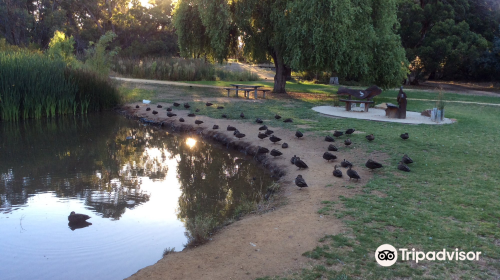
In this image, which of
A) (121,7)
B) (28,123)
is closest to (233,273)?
(28,123)

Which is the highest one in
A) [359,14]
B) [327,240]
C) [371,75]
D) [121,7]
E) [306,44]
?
[121,7]

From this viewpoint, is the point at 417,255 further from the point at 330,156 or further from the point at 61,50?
the point at 61,50

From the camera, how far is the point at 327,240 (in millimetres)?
4988

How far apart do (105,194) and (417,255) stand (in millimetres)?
5622

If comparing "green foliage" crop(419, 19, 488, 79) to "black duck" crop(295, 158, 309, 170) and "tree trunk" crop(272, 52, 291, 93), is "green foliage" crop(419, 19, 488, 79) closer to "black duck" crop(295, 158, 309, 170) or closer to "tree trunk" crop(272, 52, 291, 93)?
"tree trunk" crop(272, 52, 291, 93)

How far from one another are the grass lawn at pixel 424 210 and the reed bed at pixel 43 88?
34.3 feet

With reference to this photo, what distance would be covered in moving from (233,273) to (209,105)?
1317cm

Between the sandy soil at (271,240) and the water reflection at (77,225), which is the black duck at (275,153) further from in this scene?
→ the water reflection at (77,225)

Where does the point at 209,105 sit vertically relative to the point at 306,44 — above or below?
below

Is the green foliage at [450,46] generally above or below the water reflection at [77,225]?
above

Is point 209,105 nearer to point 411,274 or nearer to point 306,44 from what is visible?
point 306,44

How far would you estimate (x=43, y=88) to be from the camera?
15289 mm

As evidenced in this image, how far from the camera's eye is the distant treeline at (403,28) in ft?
101

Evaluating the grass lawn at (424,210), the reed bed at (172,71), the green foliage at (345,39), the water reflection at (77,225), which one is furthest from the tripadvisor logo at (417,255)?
the reed bed at (172,71)
